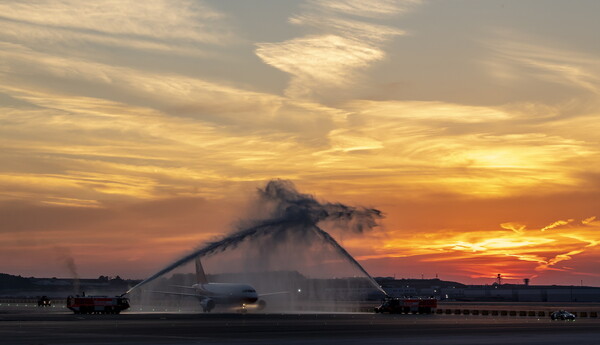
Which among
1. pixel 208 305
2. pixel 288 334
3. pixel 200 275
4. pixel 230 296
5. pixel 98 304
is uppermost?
pixel 200 275

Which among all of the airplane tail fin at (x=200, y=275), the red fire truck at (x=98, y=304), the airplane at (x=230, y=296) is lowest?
the red fire truck at (x=98, y=304)

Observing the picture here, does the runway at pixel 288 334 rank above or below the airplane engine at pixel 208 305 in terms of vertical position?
below

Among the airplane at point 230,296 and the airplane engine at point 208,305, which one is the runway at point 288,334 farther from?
the airplane engine at point 208,305

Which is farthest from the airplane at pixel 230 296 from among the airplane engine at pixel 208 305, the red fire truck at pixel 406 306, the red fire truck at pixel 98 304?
the red fire truck at pixel 406 306

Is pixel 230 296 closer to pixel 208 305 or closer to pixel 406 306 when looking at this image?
pixel 208 305

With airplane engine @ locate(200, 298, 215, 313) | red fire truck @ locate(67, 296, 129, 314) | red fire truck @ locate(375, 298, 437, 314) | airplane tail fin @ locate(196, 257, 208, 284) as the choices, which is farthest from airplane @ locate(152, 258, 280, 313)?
red fire truck @ locate(375, 298, 437, 314)

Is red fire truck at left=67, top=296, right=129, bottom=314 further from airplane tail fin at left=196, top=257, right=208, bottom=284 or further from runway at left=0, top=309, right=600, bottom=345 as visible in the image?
runway at left=0, top=309, right=600, bottom=345

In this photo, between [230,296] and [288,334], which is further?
[230,296]

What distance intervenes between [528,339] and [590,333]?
1203 cm

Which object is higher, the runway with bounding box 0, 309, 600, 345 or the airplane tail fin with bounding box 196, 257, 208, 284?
the airplane tail fin with bounding box 196, 257, 208, 284

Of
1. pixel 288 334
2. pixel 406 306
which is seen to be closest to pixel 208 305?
pixel 406 306

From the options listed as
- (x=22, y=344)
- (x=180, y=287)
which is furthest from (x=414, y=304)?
(x=22, y=344)

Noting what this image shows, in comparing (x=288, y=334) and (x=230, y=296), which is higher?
(x=230, y=296)

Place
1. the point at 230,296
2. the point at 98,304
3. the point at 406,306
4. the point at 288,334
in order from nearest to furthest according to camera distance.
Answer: the point at 288,334 < the point at 98,304 < the point at 406,306 < the point at 230,296
